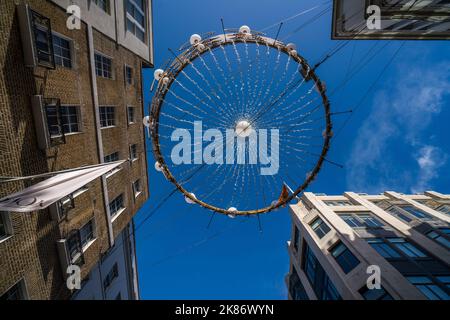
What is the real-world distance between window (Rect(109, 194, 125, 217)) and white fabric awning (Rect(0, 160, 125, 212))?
8.13 m

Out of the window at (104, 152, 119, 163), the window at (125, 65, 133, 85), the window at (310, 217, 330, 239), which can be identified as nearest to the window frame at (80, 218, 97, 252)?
the window at (104, 152, 119, 163)

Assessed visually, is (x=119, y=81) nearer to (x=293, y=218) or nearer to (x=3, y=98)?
(x=3, y=98)

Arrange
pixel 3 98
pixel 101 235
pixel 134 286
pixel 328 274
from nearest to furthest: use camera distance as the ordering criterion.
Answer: pixel 3 98, pixel 101 235, pixel 328 274, pixel 134 286

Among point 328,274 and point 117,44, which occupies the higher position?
point 117,44

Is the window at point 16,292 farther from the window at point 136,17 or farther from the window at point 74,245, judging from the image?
the window at point 136,17

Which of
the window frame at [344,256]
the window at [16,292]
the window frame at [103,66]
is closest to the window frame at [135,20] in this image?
the window frame at [103,66]

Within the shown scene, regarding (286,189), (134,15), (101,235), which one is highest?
(134,15)

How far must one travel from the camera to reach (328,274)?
1919 cm

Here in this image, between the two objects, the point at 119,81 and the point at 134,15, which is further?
the point at 134,15

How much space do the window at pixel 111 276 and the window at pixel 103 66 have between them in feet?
55.9

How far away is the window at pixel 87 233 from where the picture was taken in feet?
45.5
